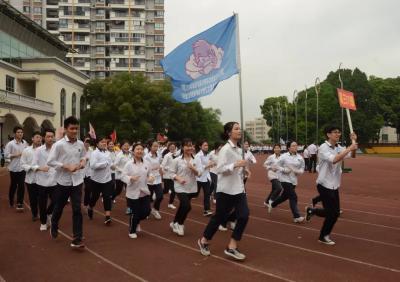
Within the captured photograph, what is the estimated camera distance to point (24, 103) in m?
35.3

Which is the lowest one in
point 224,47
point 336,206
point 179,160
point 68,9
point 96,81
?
point 336,206

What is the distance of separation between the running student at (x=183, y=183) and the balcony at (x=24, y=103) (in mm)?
22089

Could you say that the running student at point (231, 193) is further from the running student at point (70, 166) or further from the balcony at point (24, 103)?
the balcony at point (24, 103)

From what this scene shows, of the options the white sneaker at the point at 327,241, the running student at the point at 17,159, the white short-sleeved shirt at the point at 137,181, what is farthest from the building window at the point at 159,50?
the white sneaker at the point at 327,241

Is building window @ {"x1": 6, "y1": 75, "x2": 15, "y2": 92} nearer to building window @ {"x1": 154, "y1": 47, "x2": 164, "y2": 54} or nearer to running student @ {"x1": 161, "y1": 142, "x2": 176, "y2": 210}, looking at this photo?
running student @ {"x1": 161, "y1": 142, "x2": 176, "y2": 210}

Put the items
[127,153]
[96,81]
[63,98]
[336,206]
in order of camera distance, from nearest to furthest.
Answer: [336,206] → [127,153] → [63,98] → [96,81]

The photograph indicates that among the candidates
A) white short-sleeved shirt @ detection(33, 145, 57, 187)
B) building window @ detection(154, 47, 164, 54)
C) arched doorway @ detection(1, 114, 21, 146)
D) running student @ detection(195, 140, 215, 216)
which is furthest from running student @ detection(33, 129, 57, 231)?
building window @ detection(154, 47, 164, 54)

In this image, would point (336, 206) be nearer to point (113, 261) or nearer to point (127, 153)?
point (113, 261)

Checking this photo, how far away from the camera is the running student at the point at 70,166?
275 inches

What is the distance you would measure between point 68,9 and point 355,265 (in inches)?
3179

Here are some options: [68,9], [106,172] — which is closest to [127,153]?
[106,172]

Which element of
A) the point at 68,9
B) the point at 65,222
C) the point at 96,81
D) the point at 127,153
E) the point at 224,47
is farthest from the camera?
the point at 68,9

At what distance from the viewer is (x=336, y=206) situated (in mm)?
7152

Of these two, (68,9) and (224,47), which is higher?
(68,9)
